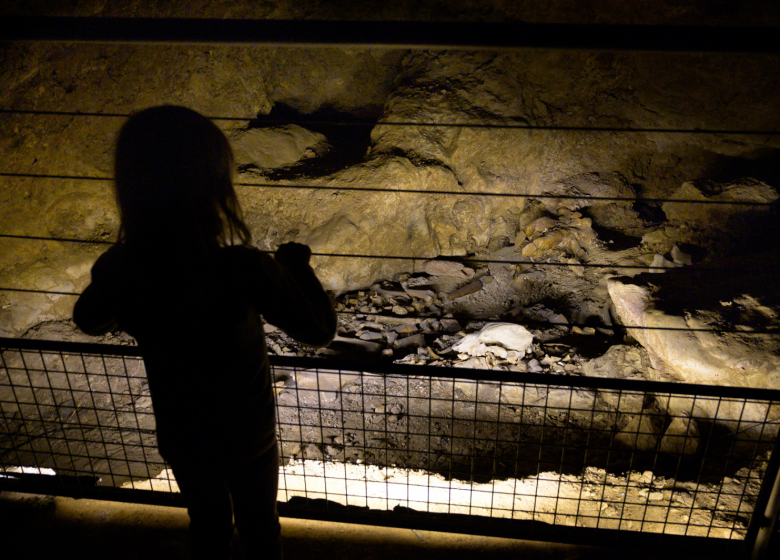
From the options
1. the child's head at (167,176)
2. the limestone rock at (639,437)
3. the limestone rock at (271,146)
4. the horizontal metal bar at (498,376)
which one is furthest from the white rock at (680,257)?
the child's head at (167,176)

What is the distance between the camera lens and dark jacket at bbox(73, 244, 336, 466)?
37.4 inches

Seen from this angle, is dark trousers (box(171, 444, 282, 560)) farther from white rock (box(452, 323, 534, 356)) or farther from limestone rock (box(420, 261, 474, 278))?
limestone rock (box(420, 261, 474, 278))

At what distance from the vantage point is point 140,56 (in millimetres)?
5434

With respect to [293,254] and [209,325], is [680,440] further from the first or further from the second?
[209,325]

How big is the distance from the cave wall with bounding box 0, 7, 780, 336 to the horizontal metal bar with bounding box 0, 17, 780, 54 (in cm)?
480

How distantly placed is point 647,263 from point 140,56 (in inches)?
273

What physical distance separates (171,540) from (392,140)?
18.1 feet

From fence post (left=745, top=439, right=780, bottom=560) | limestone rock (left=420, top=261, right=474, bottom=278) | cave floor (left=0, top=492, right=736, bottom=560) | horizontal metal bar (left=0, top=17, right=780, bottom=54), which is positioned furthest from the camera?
limestone rock (left=420, top=261, right=474, bottom=278)

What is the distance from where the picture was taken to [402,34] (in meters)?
1.19

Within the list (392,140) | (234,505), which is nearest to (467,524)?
(234,505)

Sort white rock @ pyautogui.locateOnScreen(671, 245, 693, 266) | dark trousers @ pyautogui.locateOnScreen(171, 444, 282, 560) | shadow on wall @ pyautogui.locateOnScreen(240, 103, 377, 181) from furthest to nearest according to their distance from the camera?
1. shadow on wall @ pyautogui.locateOnScreen(240, 103, 377, 181)
2. white rock @ pyautogui.locateOnScreen(671, 245, 693, 266)
3. dark trousers @ pyautogui.locateOnScreen(171, 444, 282, 560)

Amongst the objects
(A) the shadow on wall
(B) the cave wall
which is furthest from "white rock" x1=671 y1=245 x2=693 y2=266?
(A) the shadow on wall

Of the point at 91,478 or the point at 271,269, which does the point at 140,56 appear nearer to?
the point at 91,478

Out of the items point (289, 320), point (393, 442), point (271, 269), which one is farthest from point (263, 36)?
point (393, 442)
